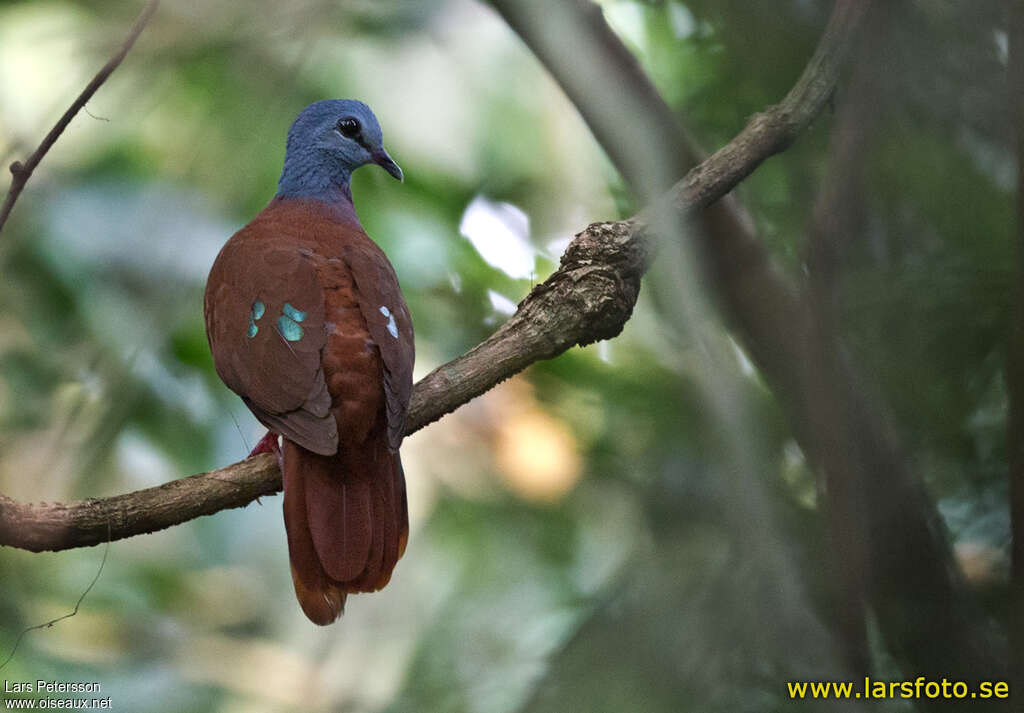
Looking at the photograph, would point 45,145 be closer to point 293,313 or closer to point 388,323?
point 293,313

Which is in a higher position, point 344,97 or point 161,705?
point 344,97

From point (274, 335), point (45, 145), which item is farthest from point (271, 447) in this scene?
point (45, 145)

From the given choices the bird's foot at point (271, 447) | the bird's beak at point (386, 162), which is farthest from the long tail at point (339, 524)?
the bird's beak at point (386, 162)

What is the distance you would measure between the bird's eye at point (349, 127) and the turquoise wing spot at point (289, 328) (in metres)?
0.62

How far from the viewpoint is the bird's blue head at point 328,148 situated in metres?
2.14

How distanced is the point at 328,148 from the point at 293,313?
2.00 ft

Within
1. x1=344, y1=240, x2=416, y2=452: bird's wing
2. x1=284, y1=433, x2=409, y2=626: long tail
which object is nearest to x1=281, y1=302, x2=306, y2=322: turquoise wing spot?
x1=344, y1=240, x2=416, y2=452: bird's wing

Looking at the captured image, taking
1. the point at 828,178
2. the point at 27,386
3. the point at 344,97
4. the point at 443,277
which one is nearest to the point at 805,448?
the point at 828,178

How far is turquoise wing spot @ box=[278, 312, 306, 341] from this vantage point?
5.49ft

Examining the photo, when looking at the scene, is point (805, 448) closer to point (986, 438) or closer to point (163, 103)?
point (986, 438)

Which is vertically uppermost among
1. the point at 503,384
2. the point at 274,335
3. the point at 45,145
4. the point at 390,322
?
the point at 45,145

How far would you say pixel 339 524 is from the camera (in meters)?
1.57

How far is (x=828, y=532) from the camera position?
2.33ft

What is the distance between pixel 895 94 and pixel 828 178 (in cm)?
8
